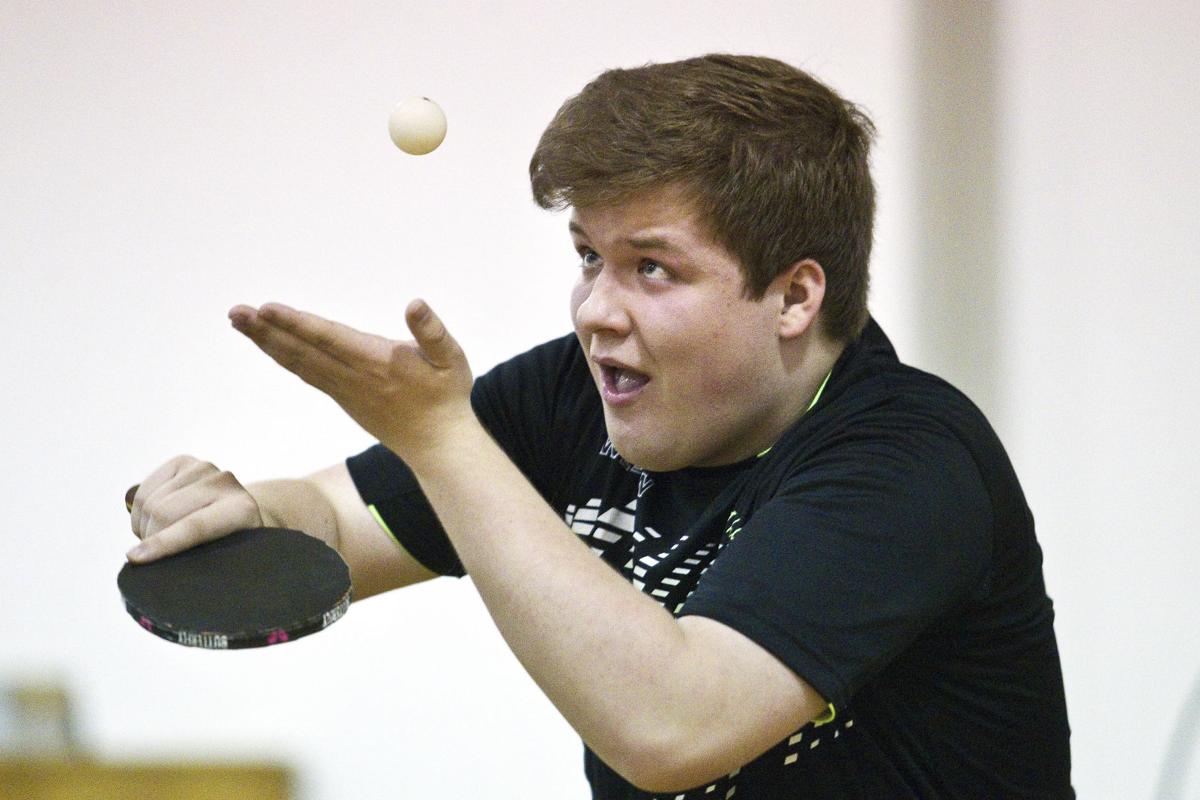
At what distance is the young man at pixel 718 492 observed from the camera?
3.98 ft

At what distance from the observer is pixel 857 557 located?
1.30 meters

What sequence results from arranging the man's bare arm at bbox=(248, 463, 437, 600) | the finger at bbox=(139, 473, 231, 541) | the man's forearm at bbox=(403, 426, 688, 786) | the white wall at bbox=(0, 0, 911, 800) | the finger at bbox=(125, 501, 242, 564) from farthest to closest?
the white wall at bbox=(0, 0, 911, 800)
the man's bare arm at bbox=(248, 463, 437, 600)
the finger at bbox=(139, 473, 231, 541)
the finger at bbox=(125, 501, 242, 564)
the man's forearm at bbox=(403, 426, 688, 786)

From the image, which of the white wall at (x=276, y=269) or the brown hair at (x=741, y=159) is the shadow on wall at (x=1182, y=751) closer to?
the white wall at (x=276, y=269)

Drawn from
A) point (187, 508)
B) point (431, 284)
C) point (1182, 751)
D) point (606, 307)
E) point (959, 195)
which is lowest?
point (1182, 751)

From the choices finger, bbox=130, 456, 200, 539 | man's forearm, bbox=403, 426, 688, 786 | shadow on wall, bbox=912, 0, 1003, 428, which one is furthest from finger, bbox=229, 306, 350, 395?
shadow on wall, bbox=912, 0, 1003, 428

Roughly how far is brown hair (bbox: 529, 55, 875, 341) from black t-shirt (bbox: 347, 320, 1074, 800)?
0.17 metres

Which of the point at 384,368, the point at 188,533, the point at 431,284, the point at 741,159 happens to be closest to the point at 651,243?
the point at 741,159

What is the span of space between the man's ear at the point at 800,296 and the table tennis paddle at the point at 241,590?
25.0 inches

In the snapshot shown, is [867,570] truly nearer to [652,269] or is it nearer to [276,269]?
[652,269]

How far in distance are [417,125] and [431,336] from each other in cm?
61

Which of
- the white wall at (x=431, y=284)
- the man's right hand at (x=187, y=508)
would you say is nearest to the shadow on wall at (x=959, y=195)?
the white wall at (x=431, y=284)

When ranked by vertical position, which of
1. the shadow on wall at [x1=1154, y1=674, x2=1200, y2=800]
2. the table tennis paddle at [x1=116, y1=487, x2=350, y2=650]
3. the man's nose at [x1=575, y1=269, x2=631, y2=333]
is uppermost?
the man's nose at [x1=575, y1=269, x2=631, y2=333]

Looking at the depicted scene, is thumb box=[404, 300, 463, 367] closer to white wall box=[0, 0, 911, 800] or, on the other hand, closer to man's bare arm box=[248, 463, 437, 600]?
man's bare arm box=[248, 463, 437, 600]

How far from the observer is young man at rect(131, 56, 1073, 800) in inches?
47.8
